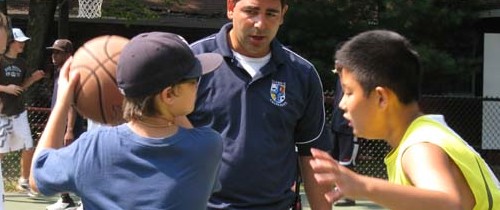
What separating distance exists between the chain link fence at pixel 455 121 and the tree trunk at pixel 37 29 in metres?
0.68

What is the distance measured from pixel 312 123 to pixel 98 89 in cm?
127

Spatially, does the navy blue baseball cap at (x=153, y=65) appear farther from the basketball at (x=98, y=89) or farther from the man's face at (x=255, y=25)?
the man's face at (x=255, y=25)

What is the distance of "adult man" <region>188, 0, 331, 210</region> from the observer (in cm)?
359

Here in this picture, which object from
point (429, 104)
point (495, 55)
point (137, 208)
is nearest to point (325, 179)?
point (137, 208)

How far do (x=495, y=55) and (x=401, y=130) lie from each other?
13.0 metres

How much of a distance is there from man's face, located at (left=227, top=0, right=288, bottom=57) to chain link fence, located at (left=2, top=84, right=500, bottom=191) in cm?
905

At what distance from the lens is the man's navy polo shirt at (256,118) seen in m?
3.59

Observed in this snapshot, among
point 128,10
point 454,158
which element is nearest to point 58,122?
point 454,158

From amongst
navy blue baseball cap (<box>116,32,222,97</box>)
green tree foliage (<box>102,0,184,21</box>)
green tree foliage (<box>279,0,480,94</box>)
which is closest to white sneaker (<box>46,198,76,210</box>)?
green tree foliage (<box>279,0,480,94</box>)

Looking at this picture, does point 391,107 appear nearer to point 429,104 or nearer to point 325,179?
point 325,179

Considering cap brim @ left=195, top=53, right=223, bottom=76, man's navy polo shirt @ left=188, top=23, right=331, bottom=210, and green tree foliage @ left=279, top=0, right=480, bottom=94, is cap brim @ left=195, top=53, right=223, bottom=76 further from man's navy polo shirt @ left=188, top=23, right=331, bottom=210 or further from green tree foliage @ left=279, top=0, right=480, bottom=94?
green tree foliage @ left=279, top=0, right=480, bottom=94

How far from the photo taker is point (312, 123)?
3834 millimetres

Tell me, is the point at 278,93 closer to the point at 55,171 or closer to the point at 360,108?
the point at 360,108

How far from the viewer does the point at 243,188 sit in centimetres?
358
